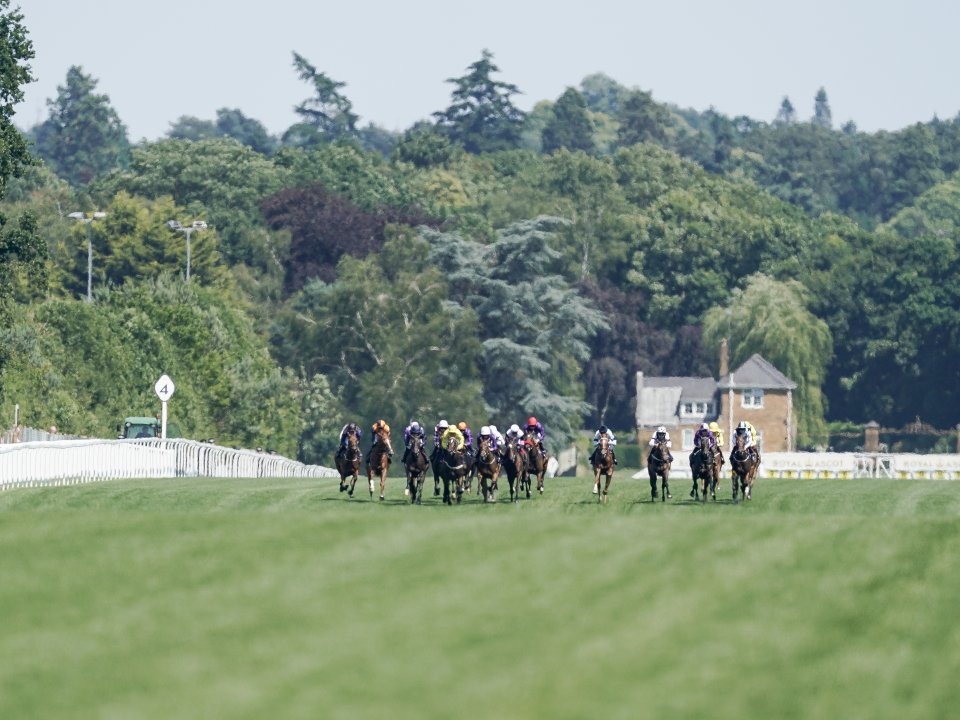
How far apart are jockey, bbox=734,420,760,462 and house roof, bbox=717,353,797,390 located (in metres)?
99.3

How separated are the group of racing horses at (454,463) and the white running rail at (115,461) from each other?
7848 millimetres

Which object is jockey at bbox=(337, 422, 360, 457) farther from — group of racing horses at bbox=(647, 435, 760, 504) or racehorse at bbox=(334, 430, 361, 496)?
group of racing horses at bbox=(647, 435, 760, 504)

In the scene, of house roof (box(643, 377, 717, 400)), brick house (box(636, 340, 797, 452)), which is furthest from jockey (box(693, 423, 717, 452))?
house roof (box(643, 377, 717, 400))

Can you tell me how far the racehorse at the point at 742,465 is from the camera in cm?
4847

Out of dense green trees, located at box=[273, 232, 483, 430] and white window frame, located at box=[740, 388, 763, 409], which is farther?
white window frame, located at box=[740, 388, 763, 409]

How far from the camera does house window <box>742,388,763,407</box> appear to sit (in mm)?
151000

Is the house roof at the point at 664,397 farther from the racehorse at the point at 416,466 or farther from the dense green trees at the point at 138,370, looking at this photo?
the racehorse at the point at 416,466

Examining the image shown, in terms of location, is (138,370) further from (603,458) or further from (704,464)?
(603,458)

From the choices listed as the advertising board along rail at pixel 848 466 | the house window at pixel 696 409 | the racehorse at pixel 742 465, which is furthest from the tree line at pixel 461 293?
the racehorse at pixel 742 465

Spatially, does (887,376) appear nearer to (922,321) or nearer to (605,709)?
(922,321)

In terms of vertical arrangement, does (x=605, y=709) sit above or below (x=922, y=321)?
below

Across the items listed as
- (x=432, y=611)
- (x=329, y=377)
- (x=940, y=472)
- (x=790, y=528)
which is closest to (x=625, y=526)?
(x=790, y=528)

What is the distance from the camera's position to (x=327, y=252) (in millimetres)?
158000

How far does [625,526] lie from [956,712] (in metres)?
10.7
